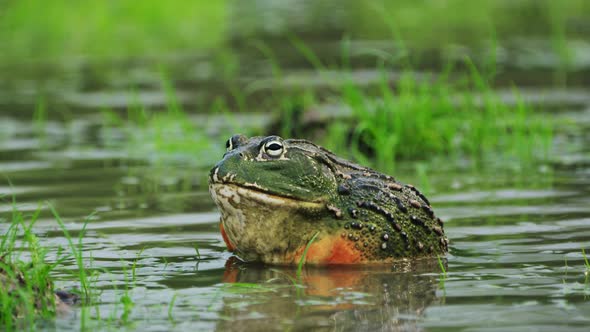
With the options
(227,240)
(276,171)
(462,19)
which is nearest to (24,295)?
(276,171)

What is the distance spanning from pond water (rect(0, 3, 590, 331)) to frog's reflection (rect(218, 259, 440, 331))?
0.01 meters

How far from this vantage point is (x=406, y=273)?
6605 mm

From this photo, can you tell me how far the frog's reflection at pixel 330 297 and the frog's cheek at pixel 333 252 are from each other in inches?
2.4

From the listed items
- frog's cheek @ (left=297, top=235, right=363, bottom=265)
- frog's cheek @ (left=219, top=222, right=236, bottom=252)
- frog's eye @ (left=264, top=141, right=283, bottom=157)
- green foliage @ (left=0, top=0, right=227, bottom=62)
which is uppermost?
green foliage @ (left=0, top=0, right=227, bottom=62)

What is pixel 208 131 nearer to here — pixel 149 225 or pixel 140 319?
pixel 149 225

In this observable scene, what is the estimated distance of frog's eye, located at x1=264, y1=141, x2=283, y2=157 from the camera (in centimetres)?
662

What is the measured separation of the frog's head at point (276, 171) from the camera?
21.3ft

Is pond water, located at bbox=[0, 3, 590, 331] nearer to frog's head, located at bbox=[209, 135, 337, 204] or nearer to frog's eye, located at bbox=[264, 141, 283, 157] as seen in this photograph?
frog's head, located at bbox=[209, 135, 337, 204]

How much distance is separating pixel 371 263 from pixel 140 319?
6.05 feet

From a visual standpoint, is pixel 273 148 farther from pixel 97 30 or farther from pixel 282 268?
pixel 97 30

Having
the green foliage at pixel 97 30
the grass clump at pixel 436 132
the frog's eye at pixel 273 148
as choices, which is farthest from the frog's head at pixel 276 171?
the green foliage at pixel 97 30

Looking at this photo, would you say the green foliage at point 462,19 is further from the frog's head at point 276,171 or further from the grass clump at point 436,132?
the frog's head at point 276,171

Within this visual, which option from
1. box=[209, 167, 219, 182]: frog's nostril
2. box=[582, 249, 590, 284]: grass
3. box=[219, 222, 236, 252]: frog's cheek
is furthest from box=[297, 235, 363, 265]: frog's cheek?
box=[582, 249, 590, 284]: grass

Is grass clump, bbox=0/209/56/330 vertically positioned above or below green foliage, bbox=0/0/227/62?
below
